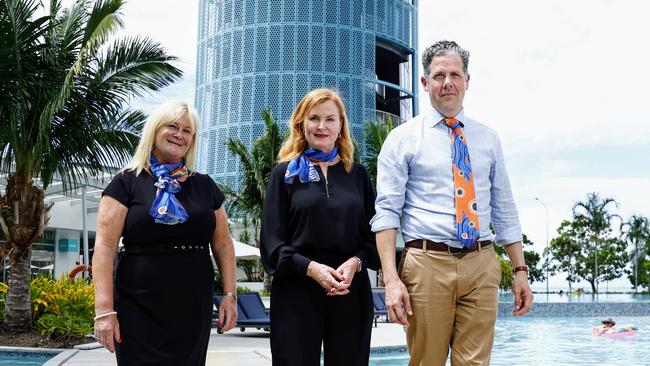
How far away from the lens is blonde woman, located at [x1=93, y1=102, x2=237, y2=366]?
317 centimetres

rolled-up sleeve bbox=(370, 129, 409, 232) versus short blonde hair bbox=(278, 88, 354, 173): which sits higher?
short blonde hair bbox=(278, 88, 354, 173)

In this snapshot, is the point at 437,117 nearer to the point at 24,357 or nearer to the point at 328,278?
the point at 328,278

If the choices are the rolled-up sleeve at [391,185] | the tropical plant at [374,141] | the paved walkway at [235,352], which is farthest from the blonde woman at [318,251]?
the tropical plant at [374,141]

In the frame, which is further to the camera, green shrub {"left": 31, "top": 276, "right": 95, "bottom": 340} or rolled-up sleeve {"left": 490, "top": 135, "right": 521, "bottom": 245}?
green shrub {"left": 31, "top": 276, "right": 95, "bottom": 340}

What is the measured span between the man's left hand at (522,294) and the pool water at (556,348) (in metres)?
7.04

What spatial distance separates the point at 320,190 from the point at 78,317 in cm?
890

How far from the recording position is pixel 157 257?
126 inches

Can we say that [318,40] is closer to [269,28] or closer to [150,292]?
[269,28]

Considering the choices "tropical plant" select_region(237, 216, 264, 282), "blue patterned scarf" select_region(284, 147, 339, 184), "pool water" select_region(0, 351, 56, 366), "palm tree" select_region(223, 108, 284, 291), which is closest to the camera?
"blue patterned scarf" select_region(284, 147, 339, 184)

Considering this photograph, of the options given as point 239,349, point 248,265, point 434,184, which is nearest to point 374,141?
point 239,349

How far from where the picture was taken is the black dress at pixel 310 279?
123 inches

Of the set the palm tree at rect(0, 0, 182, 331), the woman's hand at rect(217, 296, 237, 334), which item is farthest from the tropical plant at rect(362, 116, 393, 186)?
the woman's hand at rect(217, 296, 237, 334)

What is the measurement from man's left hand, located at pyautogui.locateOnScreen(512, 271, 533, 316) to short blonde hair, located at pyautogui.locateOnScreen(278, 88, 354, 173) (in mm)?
936

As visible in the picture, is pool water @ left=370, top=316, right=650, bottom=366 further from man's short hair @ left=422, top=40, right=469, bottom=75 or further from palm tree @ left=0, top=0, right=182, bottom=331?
man's short hair @ left=422, top=40, right=469, bottom=75
